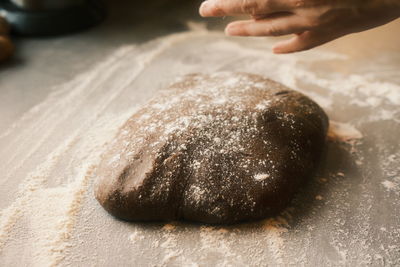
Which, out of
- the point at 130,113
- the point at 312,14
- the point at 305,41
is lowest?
the point at 130,113

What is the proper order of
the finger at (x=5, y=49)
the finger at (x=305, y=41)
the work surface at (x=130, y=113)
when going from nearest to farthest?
the work surface at (x=130, y=113) < the finger at (x=305, y=41) < the finger at (x=5, y=49)

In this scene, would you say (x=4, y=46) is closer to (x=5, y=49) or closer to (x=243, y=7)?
(x=5, y=49)

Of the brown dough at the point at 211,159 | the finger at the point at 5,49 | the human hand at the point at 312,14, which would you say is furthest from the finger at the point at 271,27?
the finger at the point at 5,49

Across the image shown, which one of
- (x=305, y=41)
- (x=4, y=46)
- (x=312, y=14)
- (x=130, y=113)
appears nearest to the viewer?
(x=312, y=14)

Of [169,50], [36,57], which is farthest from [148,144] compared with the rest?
[36,57]

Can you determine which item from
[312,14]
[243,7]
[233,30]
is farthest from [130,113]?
[312,14]

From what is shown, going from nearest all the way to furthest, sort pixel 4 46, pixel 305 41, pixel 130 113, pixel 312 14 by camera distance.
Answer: pixel 312 14, pixel 305 41, pixel 130 113, pixel 4 46

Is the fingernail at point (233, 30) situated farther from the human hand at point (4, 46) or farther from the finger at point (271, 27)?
the human hand at point (4, 46)
